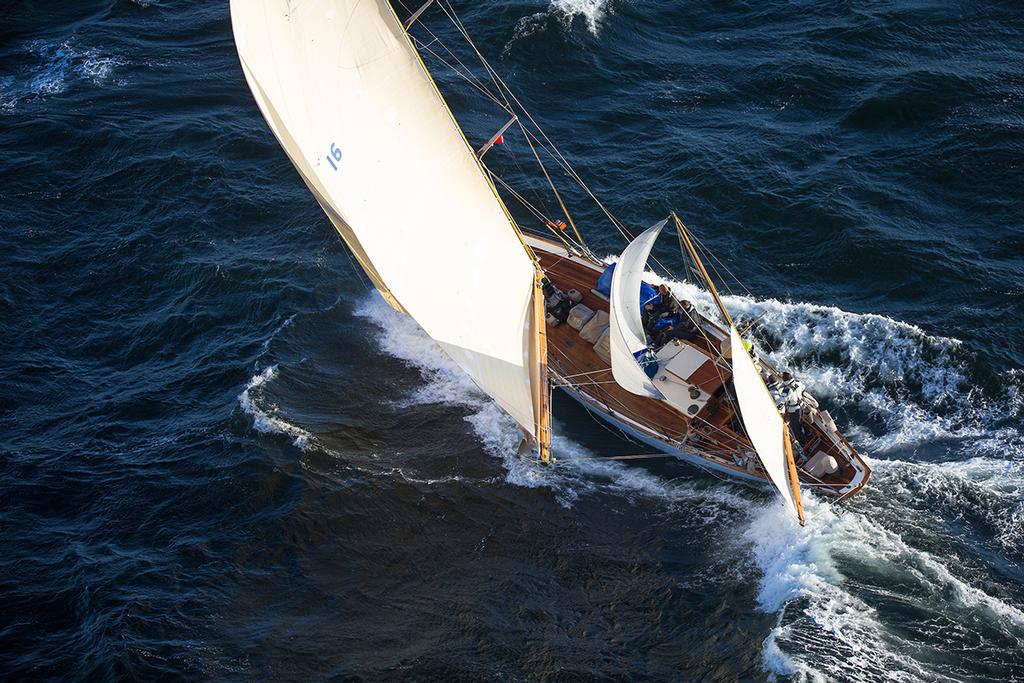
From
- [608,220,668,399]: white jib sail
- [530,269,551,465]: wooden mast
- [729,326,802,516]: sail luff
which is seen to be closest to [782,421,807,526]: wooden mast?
[729,326,802,516]: sail luff

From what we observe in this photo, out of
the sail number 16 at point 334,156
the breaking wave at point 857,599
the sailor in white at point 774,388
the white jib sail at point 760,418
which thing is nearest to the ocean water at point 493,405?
the breaking wave at point 857,599

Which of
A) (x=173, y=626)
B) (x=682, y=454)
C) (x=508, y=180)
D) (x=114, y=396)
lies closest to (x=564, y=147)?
(x=508, y=180)

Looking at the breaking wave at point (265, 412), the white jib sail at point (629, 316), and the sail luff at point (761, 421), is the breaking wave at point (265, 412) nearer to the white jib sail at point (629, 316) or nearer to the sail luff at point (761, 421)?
the white jib sail at point (629, 316)

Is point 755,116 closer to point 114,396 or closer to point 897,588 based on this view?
point 897,588

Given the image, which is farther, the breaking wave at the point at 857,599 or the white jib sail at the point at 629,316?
the white jib sail at the point at 629,316

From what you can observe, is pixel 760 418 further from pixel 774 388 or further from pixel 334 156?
pixel 334 156

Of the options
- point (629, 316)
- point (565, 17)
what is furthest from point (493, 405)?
point (565, 17)
